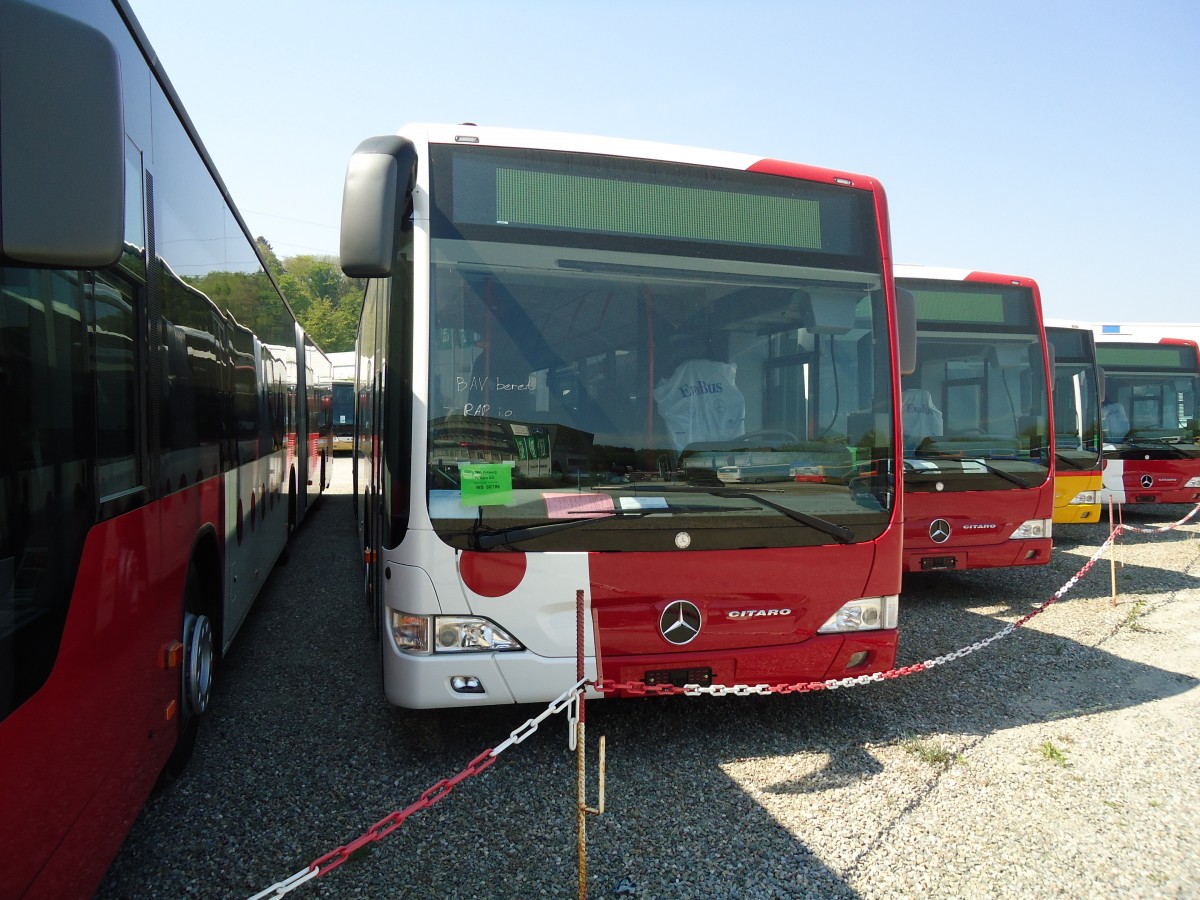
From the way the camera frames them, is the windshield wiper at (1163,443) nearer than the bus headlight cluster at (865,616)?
No

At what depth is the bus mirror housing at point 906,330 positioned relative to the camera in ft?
15.1

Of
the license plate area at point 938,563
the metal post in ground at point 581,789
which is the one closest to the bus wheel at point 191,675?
the metal post in ground at point 581,789

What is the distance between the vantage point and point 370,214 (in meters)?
3.53

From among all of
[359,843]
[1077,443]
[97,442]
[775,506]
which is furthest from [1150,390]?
[97,442]

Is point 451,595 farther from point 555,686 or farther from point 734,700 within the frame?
point 734,700

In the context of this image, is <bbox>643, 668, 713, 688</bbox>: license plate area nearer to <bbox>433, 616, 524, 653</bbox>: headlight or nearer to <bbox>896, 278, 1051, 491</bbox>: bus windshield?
<bbox>433, 616, 524, 653</bbox>: headlight

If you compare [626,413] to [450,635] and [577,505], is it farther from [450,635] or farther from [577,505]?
[450,635]

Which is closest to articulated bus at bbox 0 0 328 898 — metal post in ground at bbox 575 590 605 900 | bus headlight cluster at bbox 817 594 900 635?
metal post in ground at bbox 575 590 605 900

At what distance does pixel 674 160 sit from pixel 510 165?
0.83 metres

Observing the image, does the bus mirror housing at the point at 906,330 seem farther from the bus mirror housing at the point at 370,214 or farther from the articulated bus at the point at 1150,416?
the articulated bus at the point at 1150,416

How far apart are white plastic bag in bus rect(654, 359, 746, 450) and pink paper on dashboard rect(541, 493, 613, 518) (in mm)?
434

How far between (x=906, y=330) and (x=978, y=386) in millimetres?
3841

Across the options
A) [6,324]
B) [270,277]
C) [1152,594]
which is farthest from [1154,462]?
[6,324]

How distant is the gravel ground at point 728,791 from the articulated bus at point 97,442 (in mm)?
453
